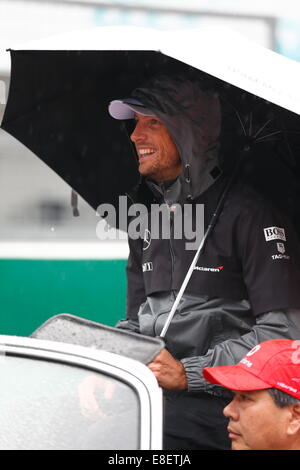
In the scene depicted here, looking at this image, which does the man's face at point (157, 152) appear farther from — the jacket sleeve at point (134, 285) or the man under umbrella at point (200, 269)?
the jacket sleeve at point (134, 285)

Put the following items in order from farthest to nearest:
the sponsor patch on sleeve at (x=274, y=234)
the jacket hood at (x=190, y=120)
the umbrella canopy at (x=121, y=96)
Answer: the jacket hood at (x=190, y=120), the sponsor patch on sleeve at (x=274, y=234), the umbrella canopy at (x=121, y=96)

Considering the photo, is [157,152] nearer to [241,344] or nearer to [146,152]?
[146,152]

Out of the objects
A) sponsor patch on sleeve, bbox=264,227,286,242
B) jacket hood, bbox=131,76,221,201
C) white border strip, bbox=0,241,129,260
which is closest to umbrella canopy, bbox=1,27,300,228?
jacket hood, bbox=131,76,221,201

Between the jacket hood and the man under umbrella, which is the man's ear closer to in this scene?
the man under umbrella

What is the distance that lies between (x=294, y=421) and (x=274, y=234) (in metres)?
0.69

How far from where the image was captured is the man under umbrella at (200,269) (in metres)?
2.55

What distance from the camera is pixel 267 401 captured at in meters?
2.20

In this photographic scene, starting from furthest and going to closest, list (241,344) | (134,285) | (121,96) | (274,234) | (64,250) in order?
1. (64,250)
2. (121,96)
3. (134,285)
4. (274,234)
5. (241,344)

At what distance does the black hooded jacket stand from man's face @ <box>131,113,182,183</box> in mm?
53

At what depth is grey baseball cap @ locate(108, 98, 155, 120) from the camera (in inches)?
115

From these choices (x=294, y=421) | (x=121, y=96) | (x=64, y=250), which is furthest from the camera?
(x=64, y=250)

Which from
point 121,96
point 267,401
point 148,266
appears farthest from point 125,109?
point 267,401

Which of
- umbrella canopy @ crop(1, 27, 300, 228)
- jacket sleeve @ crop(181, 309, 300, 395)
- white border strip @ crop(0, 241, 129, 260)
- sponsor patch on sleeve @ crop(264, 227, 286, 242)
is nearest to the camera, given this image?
umbrella canopy @ crop(1, 27, 300, 228)

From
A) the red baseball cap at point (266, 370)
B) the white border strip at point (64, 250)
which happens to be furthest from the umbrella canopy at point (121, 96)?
the white border strip at point (64, 250)
